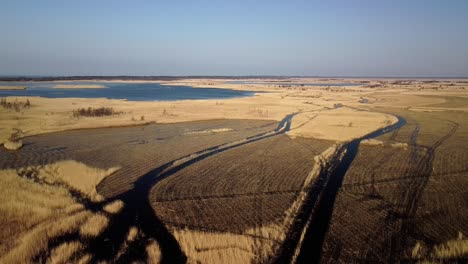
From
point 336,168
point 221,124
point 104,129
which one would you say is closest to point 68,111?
point 104,129

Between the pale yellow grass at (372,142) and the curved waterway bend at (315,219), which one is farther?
the pale yellow grass at (372,142)

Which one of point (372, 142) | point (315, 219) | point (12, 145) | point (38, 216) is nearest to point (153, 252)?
point (38, 216)

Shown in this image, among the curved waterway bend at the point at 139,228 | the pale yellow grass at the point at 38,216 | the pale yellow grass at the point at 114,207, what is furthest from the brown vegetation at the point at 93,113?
the pale yellow grass at the point at 114,207

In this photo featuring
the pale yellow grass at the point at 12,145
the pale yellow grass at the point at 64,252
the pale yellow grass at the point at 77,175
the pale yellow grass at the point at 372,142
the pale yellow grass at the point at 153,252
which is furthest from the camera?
the pale yellow grass at the point at 372,142

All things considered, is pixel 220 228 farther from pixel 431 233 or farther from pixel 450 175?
pixel 450 175

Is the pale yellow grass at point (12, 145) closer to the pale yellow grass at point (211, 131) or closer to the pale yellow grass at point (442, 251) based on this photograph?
the pale yellow grass at point (211, 131)

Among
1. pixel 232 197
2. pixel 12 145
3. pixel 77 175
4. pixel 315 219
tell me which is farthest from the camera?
pixel 12 145

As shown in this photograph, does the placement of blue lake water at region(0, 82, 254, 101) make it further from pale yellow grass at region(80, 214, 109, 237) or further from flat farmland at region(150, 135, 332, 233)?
pale yellow grass at region(80, 214, 109, 237)

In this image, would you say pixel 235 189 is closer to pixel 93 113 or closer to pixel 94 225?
pixel 94 225
